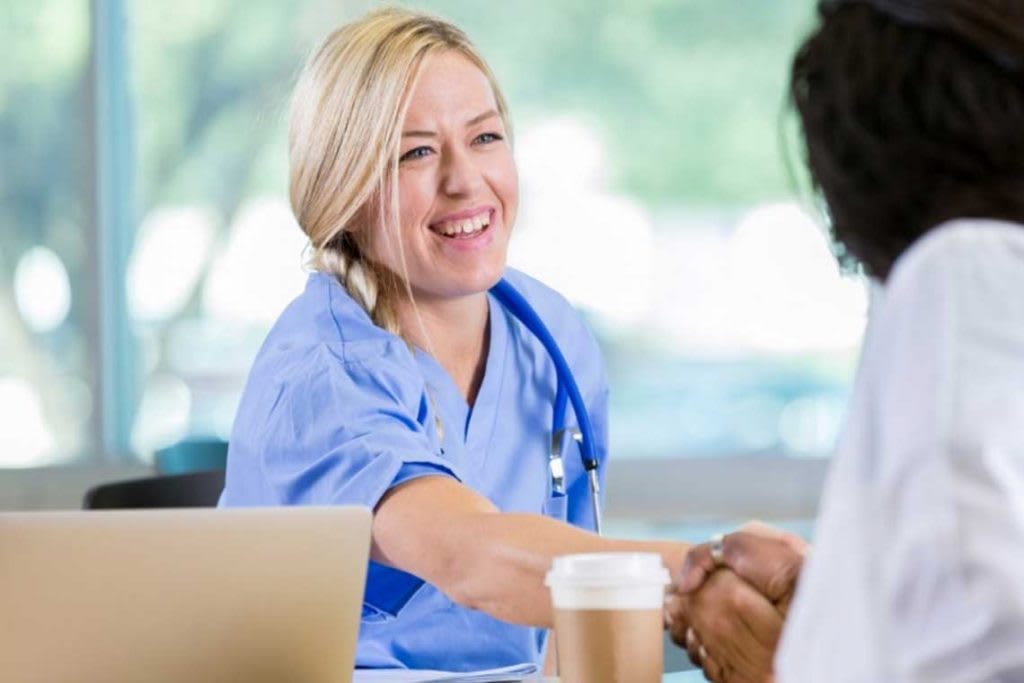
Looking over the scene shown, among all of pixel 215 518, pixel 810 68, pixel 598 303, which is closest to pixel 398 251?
pixel 215 518

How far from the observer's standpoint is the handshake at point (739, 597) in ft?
4.82

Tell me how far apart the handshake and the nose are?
696mm

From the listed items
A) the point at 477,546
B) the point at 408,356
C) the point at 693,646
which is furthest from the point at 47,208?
the point at 693,646

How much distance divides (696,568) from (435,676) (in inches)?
13.2

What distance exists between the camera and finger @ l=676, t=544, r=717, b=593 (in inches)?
59.6

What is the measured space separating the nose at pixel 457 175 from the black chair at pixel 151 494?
2.81 feet

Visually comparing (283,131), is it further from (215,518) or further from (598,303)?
(215,518)

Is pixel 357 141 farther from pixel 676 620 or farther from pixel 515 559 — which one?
pixel 676 620

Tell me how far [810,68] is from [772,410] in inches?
131

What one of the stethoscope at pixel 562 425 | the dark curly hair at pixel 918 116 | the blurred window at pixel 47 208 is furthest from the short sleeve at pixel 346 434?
the blurred window at pixel 47 208

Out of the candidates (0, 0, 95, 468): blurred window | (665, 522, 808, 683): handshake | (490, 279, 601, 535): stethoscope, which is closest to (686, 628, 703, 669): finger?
(665, 522, 808, 683): handshake

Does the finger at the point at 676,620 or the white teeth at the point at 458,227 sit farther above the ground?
the white teeth at the point at 458,227

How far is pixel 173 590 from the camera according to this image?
1326 mm

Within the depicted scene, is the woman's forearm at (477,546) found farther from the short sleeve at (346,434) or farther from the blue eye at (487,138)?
the blue eye at (487,138)
